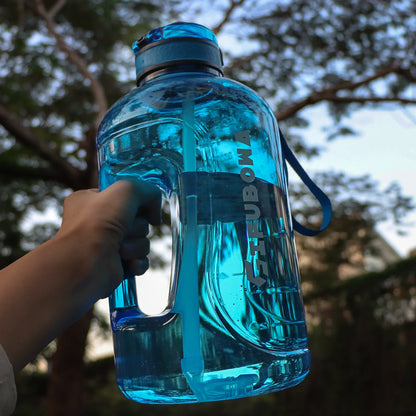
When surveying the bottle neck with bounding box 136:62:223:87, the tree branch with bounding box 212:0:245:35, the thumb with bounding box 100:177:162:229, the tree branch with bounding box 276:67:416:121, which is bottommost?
the thumb with bounding box 100:177:162:229

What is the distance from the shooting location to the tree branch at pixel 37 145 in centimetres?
399

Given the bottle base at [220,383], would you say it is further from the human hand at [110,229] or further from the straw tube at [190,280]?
the human hand at [110,229]

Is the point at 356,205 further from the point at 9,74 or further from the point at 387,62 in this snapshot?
the point at 9,74

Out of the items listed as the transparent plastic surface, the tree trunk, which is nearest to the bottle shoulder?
the transparent plastic surface

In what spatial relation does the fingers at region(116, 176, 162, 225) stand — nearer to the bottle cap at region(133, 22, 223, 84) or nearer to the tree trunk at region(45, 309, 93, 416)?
the bottle cap at region(133, 22, 223, 84)

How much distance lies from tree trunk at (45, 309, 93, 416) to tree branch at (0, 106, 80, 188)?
1.49 meters

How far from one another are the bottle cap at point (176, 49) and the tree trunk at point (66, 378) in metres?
3.87

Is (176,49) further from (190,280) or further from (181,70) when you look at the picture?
(190,280)

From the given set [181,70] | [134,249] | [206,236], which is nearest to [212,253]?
[206,236]

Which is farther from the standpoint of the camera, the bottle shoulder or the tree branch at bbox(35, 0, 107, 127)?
the tree branch at bbox(35, 0, 107, 127)

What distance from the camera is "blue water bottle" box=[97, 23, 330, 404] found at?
0.63m

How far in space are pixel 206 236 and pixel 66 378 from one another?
4242mm

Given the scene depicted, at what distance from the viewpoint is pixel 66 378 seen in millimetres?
4371

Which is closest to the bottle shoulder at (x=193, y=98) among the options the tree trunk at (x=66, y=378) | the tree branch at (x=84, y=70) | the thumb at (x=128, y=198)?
the thumb at (x=128, y=198)
